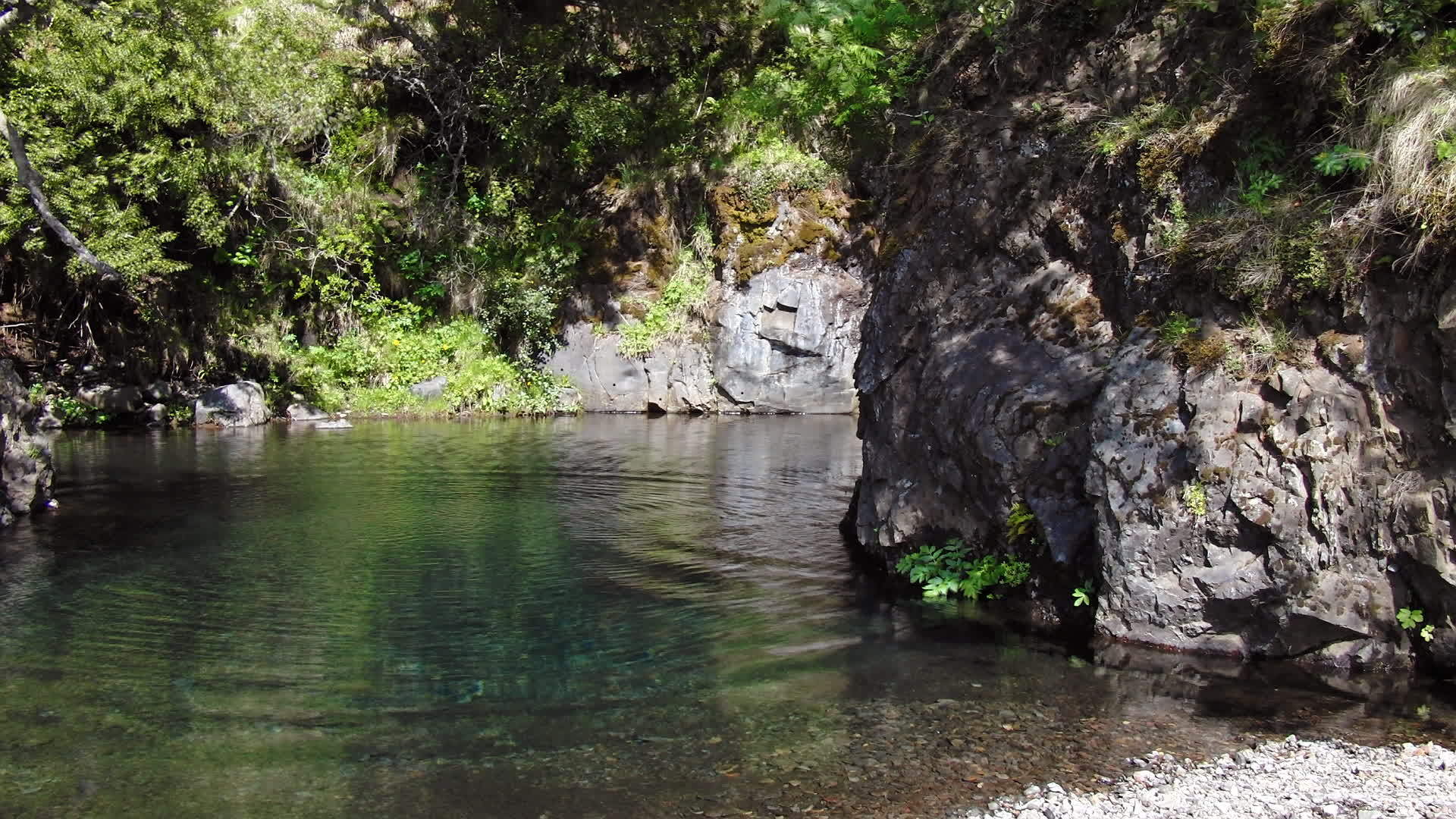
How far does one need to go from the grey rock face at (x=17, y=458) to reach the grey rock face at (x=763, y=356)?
12.7m

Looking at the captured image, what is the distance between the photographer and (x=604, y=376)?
2366 centimetres

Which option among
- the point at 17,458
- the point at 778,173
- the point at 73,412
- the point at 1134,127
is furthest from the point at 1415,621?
the point at 73,412

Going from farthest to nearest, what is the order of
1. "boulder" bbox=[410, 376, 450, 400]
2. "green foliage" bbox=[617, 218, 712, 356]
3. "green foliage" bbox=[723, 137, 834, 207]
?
"green foliage" bbox=[617, 218, 712, 356] → "green foliage" bbox=[723, 137, 834, 207] → "boulder" bbox=[410, 376, 450, 400]

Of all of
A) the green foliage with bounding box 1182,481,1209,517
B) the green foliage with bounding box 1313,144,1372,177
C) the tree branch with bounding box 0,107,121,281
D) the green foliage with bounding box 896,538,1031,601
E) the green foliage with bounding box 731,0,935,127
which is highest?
the green foliage with bounding box 731,0,935,127

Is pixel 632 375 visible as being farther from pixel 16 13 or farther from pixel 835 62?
pixel 16 13

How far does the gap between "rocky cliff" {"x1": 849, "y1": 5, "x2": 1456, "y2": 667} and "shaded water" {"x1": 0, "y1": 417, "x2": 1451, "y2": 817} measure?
1.89ft

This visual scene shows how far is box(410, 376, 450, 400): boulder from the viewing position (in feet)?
76.2

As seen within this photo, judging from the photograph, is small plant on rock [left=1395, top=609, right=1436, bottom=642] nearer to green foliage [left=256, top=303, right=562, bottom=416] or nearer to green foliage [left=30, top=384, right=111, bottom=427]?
green foliage [left=256, top=303, right=562, bottom=416]

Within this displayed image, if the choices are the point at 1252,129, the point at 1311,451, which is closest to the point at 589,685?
the point at 1311,451

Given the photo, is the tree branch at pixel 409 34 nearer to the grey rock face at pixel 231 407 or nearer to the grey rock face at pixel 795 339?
the grey rock face at pixel 231 407

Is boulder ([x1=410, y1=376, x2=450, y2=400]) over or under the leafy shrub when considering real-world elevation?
under

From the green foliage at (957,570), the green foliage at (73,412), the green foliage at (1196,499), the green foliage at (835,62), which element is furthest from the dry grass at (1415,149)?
the green foliage at (73,412)

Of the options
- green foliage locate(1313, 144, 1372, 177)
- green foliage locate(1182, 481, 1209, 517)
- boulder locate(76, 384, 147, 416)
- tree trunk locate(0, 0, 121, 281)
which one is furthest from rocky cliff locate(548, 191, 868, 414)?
green foliage locate(1182, 481, 1209, 517)

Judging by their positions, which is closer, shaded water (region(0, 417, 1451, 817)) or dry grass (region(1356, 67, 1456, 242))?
shaded water (region(0, 417, 1451, 817))
